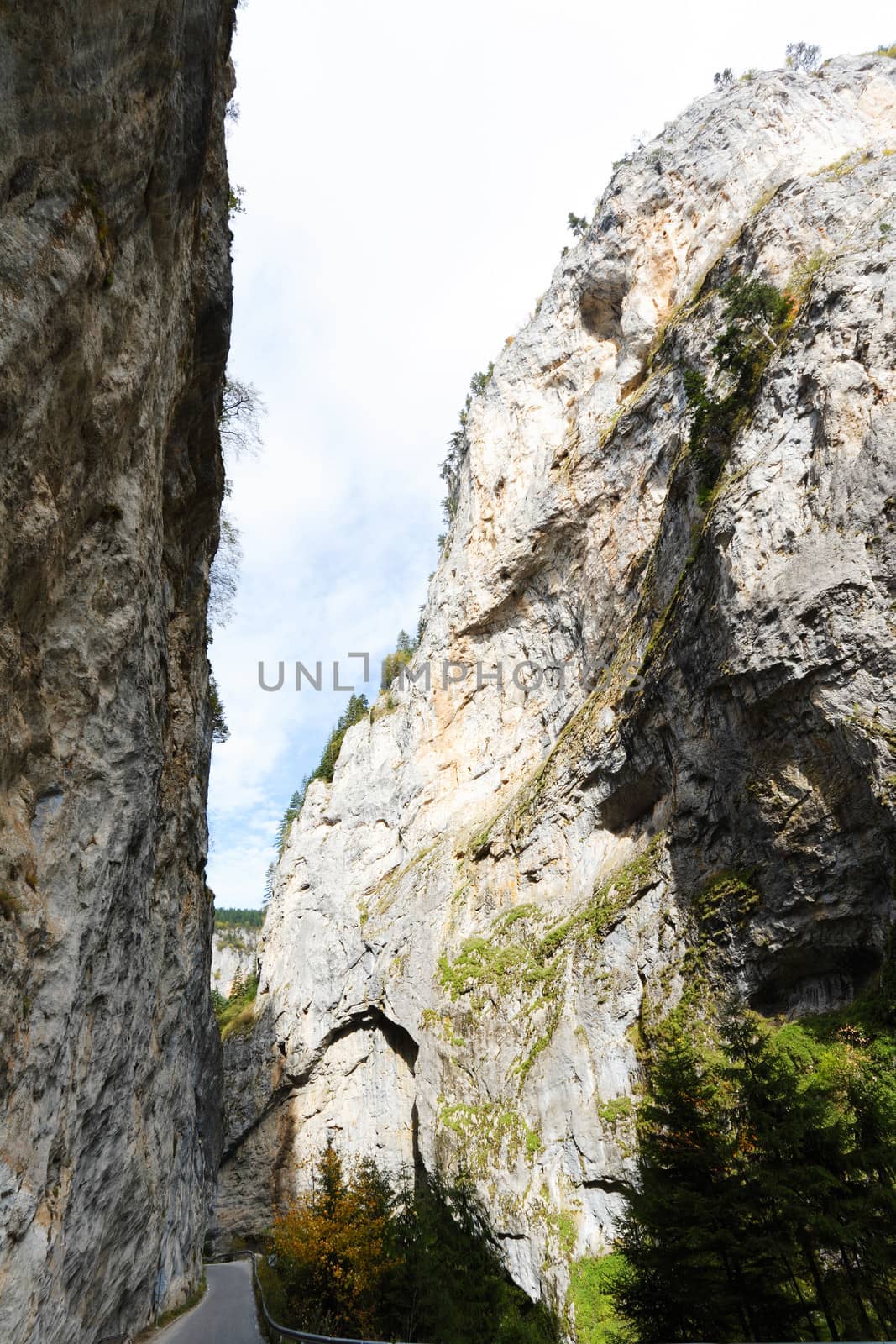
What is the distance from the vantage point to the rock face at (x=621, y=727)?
14359mm

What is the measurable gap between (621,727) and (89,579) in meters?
15.9

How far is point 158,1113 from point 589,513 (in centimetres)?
2383

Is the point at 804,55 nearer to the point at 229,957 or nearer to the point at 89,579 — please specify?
the point at 89,579

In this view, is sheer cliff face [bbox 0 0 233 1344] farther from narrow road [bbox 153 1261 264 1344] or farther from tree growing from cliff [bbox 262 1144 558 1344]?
tree growing from cliff [bbox 262 1144 558 1344]

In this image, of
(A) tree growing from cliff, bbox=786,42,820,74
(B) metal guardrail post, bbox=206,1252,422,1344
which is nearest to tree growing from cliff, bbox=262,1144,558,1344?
(B) metal guardrail post, bbox=206,1252,422,1344

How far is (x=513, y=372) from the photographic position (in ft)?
119

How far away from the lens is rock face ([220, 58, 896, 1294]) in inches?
565

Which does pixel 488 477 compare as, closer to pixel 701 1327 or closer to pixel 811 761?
pixel 811 761

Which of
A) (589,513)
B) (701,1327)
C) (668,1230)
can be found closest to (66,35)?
(668,1230)

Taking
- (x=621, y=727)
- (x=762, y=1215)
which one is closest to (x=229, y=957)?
(x=621, y=727)

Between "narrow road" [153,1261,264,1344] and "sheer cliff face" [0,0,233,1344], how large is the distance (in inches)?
84.5

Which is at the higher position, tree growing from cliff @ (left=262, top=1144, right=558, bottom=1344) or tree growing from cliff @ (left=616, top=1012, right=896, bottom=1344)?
tree growing from cliff @ (left=616, top=1012, right=896, bottom=1344)

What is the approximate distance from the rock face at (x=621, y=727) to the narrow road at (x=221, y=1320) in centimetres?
572

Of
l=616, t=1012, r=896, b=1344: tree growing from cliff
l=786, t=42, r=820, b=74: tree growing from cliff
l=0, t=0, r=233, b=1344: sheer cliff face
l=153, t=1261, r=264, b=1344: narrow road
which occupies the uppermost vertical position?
l=786, t=42, r=820, b=74: tree growing from cliff
